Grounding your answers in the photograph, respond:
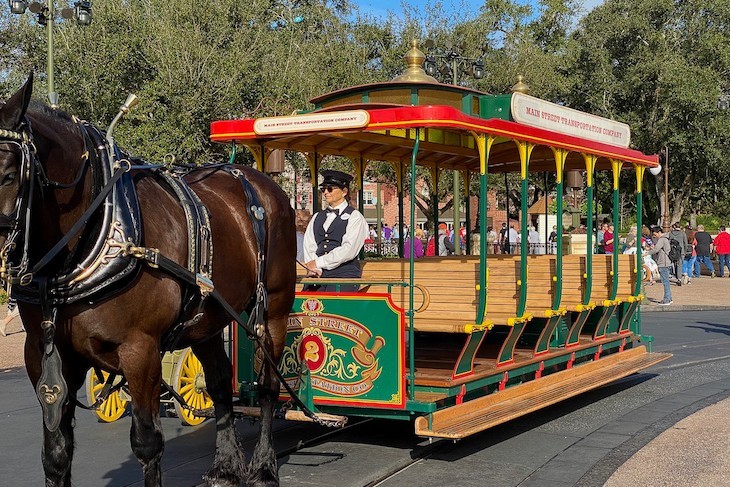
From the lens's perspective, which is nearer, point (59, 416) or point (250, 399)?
point (59, 416)

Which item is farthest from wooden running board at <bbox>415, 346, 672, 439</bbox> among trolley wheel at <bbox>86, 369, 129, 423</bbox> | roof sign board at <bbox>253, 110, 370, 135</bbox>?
trolley wheel at <bbox>86, 369, 129, 423</bbox>

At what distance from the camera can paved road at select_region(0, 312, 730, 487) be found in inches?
248

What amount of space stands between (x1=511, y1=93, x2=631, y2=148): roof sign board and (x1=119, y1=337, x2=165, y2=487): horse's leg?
13.7 feet

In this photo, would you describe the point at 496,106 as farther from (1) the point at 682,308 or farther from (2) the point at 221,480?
(1) the point at 682,308

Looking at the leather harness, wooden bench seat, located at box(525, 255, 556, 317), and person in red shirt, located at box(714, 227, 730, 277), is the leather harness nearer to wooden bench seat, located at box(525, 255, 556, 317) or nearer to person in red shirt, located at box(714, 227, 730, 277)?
wooden bench seat, located at box(525, 255, 556, 317)

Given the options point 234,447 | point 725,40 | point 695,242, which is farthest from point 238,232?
point 725,40

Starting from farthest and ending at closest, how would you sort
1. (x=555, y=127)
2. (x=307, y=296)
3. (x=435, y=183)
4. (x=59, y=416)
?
(x=435, y=183)
(x=555, y=127)
(x=307, y=296)
(x=59, y=416)

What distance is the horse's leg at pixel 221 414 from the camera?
5.73m

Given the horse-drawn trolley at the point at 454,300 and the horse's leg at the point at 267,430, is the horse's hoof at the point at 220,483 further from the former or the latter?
the horse-drawn trolley at the point at 454,300

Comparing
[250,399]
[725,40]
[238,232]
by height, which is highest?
[725,40]

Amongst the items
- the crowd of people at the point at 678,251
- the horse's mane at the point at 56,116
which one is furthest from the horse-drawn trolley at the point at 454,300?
the crowd of people at the point at 678,251

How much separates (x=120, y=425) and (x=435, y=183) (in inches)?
171

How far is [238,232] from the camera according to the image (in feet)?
18.1

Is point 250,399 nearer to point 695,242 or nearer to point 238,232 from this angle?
point 238,232
